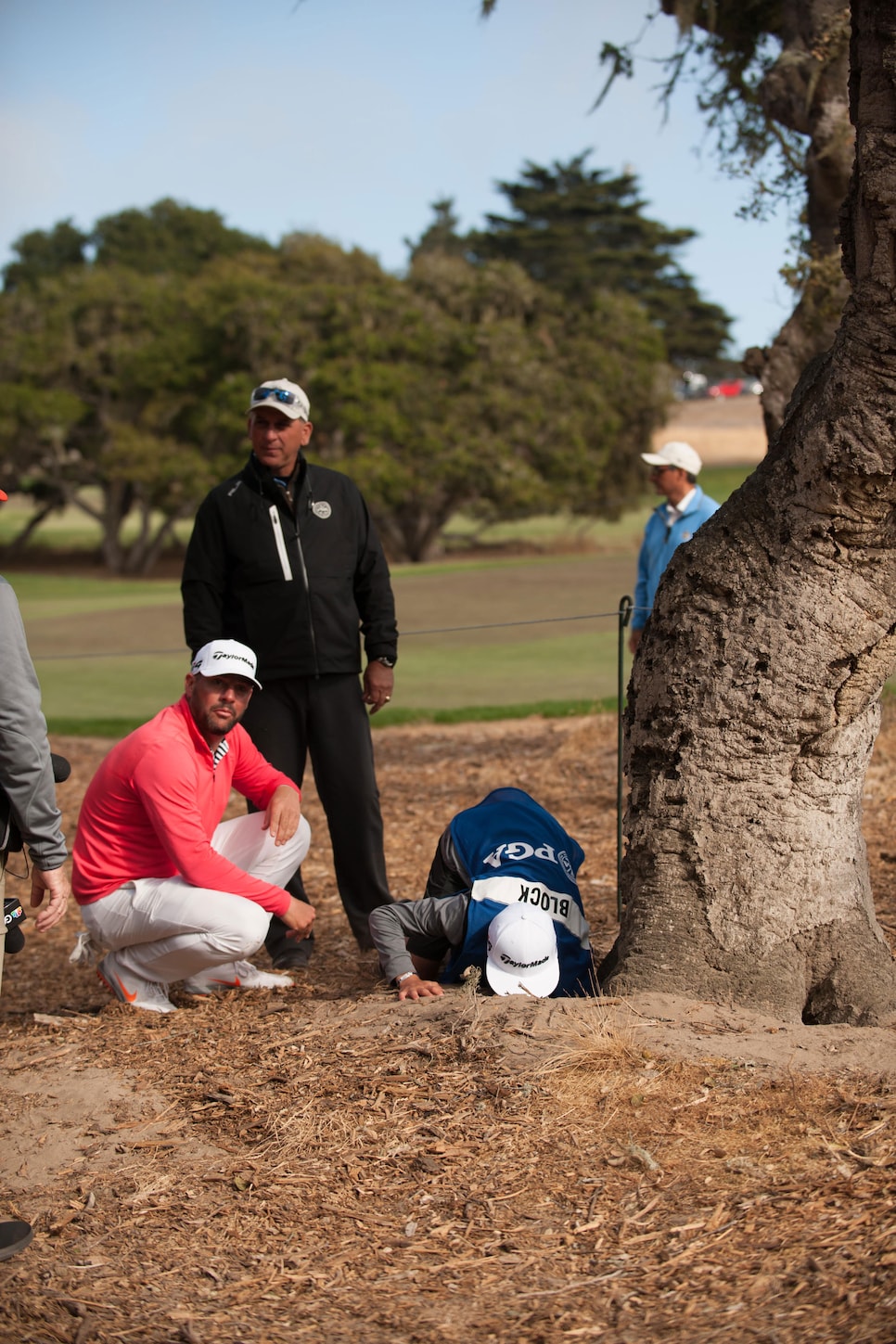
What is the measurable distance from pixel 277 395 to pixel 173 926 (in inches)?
86.7

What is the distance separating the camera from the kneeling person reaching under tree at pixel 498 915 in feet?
14.6

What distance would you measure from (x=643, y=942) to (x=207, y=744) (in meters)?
1.79

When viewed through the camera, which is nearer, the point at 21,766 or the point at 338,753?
the point at 21,766

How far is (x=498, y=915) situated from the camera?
448cm

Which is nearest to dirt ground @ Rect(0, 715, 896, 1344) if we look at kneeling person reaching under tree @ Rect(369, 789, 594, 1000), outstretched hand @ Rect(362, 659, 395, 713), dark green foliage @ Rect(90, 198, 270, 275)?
kneeling person reaching under tree @ Rect(369, 789, 594, 1000)

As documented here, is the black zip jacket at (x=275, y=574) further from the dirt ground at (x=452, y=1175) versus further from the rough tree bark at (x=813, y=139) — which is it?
the rough tree bark at (x=813, y=139)

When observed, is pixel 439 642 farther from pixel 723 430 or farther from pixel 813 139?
pixel 723 430

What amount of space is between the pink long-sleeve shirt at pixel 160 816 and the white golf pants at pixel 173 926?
5cm

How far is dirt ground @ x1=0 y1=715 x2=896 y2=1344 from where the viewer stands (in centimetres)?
293

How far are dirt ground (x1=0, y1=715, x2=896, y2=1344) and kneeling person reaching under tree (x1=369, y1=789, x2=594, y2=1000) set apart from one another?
0.56 feet

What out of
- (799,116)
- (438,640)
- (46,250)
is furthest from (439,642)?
(46,250)

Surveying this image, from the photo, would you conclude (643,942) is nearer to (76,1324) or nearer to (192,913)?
(192,913)

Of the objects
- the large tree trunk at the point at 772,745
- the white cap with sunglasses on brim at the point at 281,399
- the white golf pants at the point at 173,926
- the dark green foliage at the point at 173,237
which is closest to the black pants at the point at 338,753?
the white golf pants at the point at 173,926

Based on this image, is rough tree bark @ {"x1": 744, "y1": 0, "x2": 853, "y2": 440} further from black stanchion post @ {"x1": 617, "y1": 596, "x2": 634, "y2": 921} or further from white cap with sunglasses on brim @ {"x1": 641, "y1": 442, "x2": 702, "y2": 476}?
black stanchion post @ {"x1": 617, "y1": 596, "x2": 634, "y2": 921}
